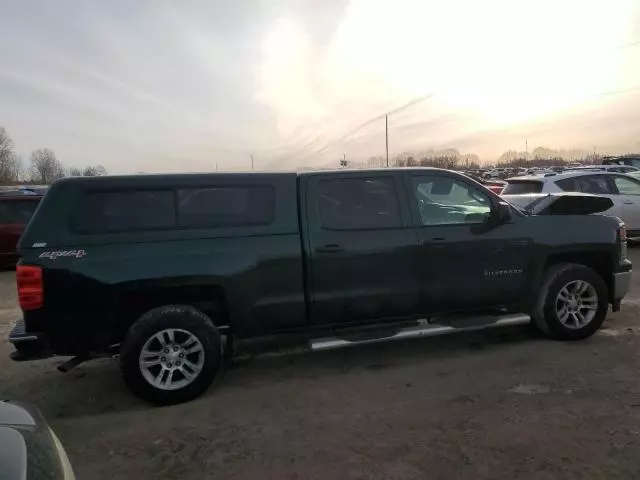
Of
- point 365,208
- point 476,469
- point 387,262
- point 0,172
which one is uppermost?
point 0,172

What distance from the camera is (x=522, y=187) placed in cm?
1139

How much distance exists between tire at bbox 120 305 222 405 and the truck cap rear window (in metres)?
8.37

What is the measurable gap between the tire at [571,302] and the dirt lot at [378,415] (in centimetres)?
17

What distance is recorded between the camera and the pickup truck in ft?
14.5

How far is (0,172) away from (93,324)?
97775 millimetres

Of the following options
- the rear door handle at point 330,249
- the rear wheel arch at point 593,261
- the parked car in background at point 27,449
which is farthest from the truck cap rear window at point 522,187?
the parked car in background at point 27,449

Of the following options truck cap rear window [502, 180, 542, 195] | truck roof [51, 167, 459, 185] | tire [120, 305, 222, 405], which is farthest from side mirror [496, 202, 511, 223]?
truck cap rear window [502, 180, 542, 195]

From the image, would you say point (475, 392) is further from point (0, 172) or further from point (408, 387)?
point (0, 172)

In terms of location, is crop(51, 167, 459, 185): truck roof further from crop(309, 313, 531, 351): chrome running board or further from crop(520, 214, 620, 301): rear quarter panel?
crop(520, 214, 620, 301): rear quarter panel

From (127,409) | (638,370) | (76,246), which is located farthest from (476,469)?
(76,246)

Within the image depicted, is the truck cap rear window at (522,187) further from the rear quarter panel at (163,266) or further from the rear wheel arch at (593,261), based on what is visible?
the rear quarter panel at (163,266)

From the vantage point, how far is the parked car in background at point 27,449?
5.88 ft

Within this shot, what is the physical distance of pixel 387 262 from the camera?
16.8ft

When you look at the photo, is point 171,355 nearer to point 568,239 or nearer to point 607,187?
point 568,239
